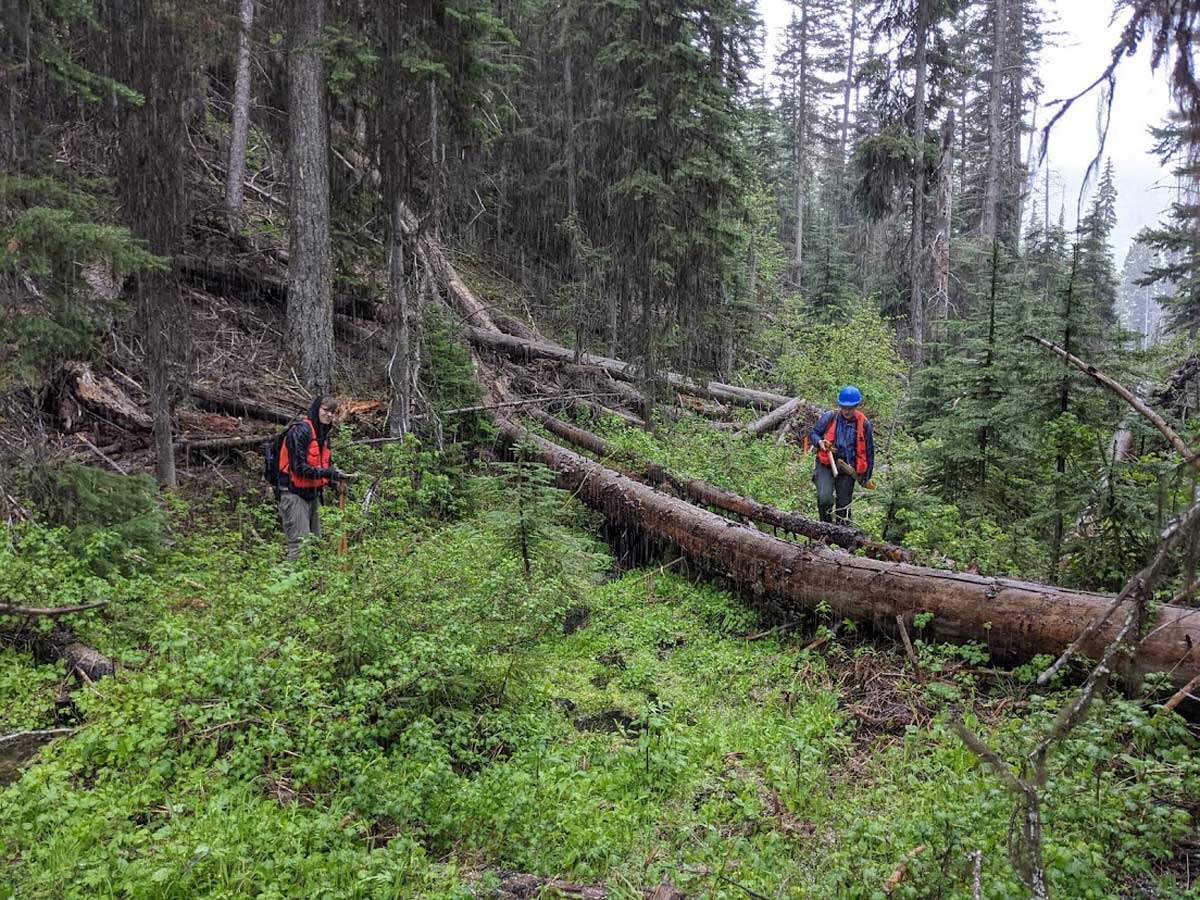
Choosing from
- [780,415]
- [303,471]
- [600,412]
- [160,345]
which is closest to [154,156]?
[160,345]

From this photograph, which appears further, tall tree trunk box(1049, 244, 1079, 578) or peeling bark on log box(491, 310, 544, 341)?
peeling bark on log box(491, 310, 544, 341)

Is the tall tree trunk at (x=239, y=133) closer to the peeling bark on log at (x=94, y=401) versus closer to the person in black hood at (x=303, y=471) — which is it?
the peeling bark on log at (x=94, y=401)

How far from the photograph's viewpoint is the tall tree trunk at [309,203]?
33.4 ft

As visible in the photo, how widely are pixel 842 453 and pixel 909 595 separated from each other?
3.35 meters

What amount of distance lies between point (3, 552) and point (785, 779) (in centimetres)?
601

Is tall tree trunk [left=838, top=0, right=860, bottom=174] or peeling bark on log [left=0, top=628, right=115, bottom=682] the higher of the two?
tall tree trunk [left=838, top=0, right=860, bottom=174]

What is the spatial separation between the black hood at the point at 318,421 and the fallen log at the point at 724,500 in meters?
4.93

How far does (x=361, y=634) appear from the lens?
205 inches

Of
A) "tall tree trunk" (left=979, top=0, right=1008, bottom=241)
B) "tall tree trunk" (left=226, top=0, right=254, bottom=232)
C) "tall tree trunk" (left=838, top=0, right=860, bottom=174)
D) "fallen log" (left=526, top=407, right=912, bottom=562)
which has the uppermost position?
"tall tree trunk" (left=838, top=0, right=860, bottom=174)

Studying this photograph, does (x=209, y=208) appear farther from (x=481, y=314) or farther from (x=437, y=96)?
(x=481, y=314)

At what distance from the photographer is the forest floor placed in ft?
11.1

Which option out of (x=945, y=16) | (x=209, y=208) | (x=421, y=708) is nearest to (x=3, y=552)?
(x=421, y=708)

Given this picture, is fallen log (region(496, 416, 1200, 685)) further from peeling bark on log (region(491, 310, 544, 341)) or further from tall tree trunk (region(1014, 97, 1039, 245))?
peeling bark on log (region(491, 310, 544, 341))

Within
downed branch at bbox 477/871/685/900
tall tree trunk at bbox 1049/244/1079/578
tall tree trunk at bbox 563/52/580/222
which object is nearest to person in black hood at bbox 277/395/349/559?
downed branch at bbox 477/871/685/900
